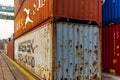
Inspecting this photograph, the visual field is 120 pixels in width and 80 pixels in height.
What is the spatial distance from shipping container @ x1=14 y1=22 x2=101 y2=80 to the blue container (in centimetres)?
213

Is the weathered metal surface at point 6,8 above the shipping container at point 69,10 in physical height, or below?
above

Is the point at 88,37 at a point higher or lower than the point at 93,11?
lower

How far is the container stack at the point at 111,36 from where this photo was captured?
10039 mm

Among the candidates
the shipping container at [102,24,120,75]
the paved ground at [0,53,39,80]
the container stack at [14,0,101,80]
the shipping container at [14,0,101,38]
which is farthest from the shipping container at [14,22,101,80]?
the shipping container at [102,24,120,75]

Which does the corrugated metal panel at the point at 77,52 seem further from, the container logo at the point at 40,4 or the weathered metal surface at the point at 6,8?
the weathered metal surface at the point at 6,8

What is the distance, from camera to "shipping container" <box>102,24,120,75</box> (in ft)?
32.8

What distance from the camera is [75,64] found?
7.99 meters

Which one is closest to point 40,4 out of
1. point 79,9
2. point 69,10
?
point 69,10

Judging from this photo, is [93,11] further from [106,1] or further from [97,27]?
[106,1]

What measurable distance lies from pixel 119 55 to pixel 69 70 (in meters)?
3.31

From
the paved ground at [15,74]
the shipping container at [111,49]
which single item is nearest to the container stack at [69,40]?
the paved ground at [15,74]

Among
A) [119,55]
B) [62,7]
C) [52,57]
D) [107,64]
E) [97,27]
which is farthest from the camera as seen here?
[107,64]

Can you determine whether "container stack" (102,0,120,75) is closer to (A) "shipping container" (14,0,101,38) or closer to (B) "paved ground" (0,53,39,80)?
(A) "shipping container" (14,0,101,38)

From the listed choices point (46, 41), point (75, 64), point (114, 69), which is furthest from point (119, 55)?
point (46, 41)
